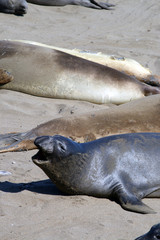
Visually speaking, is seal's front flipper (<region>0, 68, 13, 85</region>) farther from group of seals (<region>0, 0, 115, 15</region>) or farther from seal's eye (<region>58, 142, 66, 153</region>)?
group of seals (<region>0, 0, 115, 15</region>)

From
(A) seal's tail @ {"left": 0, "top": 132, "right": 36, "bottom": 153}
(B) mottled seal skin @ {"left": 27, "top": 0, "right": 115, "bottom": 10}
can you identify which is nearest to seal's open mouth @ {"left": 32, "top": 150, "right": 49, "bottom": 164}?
(A) seal's tail @ {"left": 0, "top": 132, "right": 36, "bottom": 153}

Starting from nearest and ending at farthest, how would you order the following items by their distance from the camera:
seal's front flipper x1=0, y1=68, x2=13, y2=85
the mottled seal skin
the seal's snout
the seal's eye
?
the seal's snout → the seal's eye → seal's front flipper x1=0, y1=68, x2=13, y2=85 → the mottled seal skin

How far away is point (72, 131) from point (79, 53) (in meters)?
2.86

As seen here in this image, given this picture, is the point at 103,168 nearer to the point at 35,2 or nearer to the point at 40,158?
the point at 40,158

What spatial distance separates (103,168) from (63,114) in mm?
2143

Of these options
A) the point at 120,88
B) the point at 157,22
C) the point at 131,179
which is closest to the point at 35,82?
the point at 120,88

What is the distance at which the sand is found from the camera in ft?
9.84

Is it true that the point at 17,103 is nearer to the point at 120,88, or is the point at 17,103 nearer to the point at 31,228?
the point at 120,88

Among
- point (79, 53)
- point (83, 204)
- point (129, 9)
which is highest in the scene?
point (83, 204)

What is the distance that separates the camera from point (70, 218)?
3135 mm

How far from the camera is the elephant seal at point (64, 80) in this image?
6.46 m

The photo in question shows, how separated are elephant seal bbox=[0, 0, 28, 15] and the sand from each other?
0.13m

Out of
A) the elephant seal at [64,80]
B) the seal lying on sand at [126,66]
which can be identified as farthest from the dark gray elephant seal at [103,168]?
the seal lying on sand at [126,66]

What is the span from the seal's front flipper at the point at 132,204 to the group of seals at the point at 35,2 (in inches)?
303
